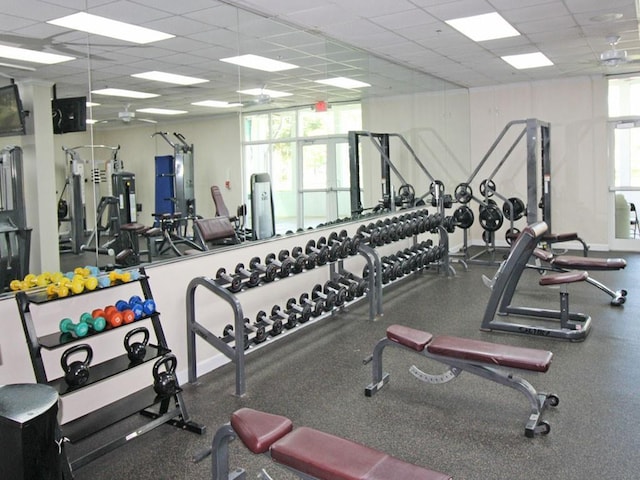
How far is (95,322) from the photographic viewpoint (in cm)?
229

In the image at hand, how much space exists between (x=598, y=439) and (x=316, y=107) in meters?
4.33

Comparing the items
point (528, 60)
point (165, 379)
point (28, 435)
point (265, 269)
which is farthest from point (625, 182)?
point (28, 435)

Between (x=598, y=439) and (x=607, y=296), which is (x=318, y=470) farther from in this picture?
(x=607, y=296)

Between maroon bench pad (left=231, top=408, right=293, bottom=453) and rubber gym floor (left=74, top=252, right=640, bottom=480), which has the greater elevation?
maroon bench pad (left=231, top=408, right=293, bottom=453)

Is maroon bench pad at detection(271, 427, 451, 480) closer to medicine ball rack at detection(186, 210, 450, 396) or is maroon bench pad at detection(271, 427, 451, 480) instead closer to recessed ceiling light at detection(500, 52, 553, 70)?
medicine ball rack at detection(186, 210, 450, 396)

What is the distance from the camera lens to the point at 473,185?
8.61 meters

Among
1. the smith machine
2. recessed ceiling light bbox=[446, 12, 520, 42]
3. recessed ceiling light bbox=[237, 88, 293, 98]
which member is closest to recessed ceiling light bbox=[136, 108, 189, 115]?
the smith machine

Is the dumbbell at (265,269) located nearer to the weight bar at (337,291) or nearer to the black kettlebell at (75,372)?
the weight bar at (337,291)

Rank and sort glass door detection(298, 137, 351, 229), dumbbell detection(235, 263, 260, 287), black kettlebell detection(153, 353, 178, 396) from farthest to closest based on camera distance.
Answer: glass door detection(298, 137, 351, 229) → dumbbell detection(235, 263, 260, 287) → black kettlebell detection(153, 353, 178, 396)

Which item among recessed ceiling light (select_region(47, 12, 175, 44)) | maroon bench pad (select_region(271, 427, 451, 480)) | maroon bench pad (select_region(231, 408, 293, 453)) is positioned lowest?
maroon bench pad (select_region(271, 427, 451, 480))

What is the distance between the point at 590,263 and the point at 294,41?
331 centimetres

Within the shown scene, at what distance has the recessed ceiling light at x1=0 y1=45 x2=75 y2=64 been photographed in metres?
2.57

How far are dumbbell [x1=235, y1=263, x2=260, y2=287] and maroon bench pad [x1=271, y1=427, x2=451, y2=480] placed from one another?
167 cm

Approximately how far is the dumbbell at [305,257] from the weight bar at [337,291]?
0.36 meters
